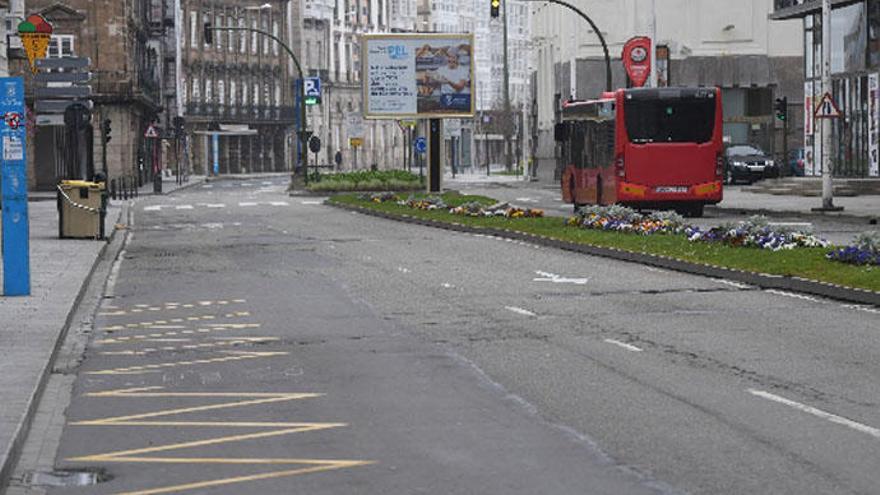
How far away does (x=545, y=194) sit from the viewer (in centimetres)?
7100

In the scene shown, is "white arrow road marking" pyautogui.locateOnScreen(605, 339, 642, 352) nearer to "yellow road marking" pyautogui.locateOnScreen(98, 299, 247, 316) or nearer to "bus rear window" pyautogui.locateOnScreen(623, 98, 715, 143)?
"yellow road marking" pyautogui.locateOnScreen(98, 299, 247, 316)

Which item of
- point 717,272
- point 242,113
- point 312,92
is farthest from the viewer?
point 242,113

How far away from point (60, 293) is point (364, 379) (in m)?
9.35

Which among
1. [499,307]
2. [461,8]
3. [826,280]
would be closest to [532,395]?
[499,307]

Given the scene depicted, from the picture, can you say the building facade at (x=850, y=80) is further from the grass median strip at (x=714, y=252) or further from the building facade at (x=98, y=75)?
the building facade at (x=98, y=75)

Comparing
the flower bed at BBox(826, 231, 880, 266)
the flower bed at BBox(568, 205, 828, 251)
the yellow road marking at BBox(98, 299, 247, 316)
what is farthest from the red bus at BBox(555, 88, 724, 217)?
the yellow road marking at BBox(98, 299, 247, 316)

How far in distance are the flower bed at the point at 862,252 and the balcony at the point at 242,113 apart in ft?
379

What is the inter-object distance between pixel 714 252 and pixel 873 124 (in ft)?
124

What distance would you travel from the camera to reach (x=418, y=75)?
221 ft

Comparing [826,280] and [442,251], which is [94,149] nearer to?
[442,251]

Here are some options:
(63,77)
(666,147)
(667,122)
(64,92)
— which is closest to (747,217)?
(666,147)

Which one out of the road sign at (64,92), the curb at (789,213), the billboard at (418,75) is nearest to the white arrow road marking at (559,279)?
the road sign at (64,92)

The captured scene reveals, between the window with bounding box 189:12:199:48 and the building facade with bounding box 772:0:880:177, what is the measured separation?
75.4m

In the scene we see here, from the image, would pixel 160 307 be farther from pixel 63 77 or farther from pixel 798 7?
pixel 798 7
